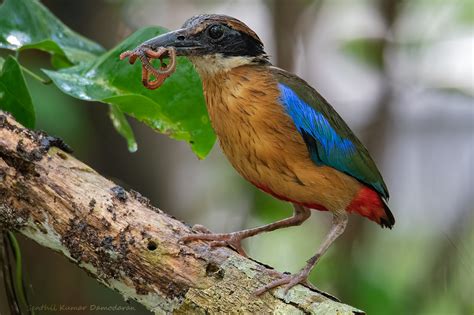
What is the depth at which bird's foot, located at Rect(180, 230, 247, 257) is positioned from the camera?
10.6 ft

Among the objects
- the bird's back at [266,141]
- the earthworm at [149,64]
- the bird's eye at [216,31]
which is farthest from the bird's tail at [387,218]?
the earthworm at [149,64]

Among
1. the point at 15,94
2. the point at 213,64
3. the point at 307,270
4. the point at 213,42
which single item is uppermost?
the point at 213,42

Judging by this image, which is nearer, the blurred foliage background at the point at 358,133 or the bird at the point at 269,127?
the bird at the point at 269,127

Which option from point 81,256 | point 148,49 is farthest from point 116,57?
point 81,256

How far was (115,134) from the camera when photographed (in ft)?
23.5

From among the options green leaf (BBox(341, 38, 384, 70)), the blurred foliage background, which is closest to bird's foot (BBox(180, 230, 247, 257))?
the blurred foliage background

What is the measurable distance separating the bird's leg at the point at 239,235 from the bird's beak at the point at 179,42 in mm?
Answer: 827

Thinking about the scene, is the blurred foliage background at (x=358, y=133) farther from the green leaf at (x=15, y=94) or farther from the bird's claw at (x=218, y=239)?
the bird's claw at (x=218, y=239)

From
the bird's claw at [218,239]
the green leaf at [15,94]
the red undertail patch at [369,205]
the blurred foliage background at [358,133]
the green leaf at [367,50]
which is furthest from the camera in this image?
the green leaf at [367,50]

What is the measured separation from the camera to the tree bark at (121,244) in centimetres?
305

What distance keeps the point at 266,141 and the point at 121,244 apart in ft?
2.86

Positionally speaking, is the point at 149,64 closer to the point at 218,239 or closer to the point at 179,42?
the point at 179,42

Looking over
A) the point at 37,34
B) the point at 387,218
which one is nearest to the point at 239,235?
the point at 387,218

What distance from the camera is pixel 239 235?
3.73 meters
